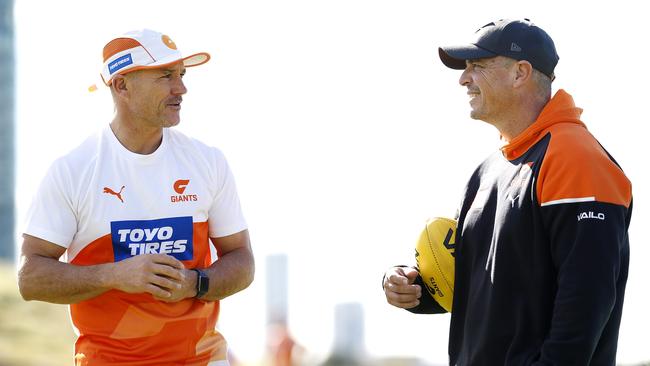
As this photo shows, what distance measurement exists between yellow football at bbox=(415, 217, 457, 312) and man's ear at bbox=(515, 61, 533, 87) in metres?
0.82

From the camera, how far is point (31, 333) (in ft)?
49.5

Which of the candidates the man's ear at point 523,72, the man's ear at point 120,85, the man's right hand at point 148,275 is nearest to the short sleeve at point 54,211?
the man's right hand at point 148,275

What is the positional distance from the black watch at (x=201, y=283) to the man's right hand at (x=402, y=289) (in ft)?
2.84

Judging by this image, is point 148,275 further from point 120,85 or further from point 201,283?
point 120,85

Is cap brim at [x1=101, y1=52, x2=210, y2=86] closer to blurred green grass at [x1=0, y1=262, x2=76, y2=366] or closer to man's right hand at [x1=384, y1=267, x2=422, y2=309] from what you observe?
man's right hand at [x1=384, y1=267, x2=422, y2=309]

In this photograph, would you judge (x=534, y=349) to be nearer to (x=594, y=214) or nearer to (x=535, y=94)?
(x=594, y=214)

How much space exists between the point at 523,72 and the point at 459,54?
312mm

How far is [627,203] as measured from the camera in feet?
16.9

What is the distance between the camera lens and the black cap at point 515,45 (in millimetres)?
5547

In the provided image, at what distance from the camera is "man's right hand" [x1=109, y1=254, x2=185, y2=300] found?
5.59m

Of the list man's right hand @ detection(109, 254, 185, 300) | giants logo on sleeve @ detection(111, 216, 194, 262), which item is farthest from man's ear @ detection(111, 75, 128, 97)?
man's right hand @ detection(109, 254, 185, 300)

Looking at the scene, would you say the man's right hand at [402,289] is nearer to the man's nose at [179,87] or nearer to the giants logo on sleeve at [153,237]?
the giants logo on sleeve at [153,237]

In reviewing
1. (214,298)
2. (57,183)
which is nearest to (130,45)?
(57,183)

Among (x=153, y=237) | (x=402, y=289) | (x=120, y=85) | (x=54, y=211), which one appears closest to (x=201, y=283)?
(x=153, y=237)
